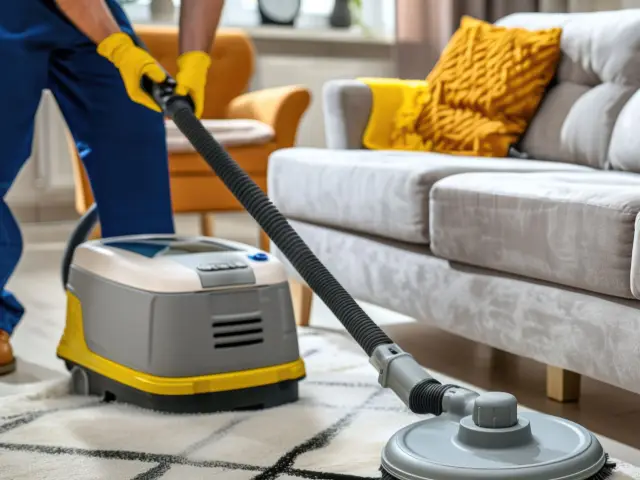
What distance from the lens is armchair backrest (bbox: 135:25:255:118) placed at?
3.81 metres

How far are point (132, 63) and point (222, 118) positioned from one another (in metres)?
2.14

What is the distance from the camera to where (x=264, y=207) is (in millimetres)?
1561

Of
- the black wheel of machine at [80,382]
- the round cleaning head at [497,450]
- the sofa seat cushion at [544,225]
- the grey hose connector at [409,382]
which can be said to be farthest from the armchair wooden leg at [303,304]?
the round cleaning head at [497,450]

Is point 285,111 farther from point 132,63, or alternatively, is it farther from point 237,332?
point 237,332

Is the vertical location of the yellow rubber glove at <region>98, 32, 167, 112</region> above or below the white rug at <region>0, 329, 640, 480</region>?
above

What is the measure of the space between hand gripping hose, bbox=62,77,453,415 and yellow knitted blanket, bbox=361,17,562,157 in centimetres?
104

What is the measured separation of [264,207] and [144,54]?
39 centimetres

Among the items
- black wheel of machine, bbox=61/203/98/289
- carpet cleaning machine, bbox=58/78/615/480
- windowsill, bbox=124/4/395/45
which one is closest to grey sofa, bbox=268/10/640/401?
carpet cleaning machine, bbox=58/78/615/480

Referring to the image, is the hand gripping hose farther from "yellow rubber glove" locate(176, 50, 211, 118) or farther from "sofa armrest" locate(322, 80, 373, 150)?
"sofa armrest" locate(322, 80, 373, 150)

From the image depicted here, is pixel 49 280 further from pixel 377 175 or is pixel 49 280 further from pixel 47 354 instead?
pixel 377 175

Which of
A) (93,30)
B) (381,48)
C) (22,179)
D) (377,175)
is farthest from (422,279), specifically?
(381,48)

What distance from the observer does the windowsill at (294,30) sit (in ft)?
14.9

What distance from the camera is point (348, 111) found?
105 inches

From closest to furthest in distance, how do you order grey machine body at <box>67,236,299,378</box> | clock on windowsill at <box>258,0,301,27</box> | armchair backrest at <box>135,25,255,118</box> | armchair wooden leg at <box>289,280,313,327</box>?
grey machine body at <box>67,236,299,378</box>, armchair wooden leg at <box>289,280,313,327</box>, armchair backrest at <box>135,25,255,118</box>, clock on windowsill at <box>258,0,301,27</box>
